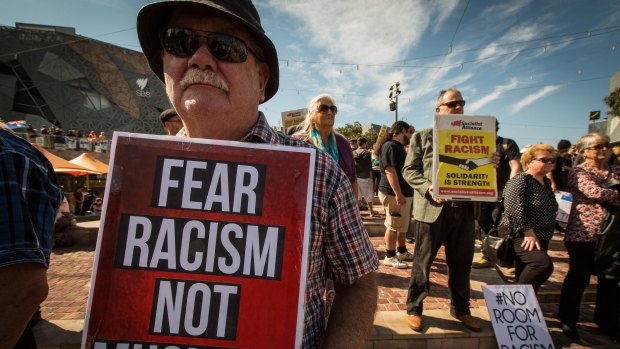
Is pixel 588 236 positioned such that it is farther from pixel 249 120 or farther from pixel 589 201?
pixel 249 120

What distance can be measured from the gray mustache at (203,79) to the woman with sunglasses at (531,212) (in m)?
3.39

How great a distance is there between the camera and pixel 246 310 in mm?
840

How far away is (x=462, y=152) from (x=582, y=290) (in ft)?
7.45

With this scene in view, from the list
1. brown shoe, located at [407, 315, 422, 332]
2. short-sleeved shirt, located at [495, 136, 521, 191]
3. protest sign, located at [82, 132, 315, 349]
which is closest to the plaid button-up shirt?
protest sign, located at [82, 132, 315, 349]

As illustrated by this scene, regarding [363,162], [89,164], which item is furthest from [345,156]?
[89,164]

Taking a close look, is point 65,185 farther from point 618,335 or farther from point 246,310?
point 618,335

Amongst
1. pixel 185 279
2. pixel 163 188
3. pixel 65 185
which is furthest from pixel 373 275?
pixel 65 185

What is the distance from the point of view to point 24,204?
85 cm

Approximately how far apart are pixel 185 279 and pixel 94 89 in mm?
37339

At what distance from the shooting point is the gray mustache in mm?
1047

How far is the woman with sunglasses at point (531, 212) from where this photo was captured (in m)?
3.12

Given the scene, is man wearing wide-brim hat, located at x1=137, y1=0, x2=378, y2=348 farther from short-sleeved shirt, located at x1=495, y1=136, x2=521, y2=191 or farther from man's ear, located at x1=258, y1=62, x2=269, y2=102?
short-sleeved shirt, located at x1=495, y1=136, x2=521, y2=191

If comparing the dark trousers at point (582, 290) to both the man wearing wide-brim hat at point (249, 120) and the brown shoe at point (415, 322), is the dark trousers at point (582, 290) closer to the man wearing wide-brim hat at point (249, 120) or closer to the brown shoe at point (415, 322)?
the brown shoe at point (415, 322)

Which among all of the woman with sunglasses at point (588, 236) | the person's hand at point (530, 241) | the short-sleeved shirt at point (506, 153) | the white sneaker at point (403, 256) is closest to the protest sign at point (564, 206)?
the short-sleeved shirt at point (506, 153)
